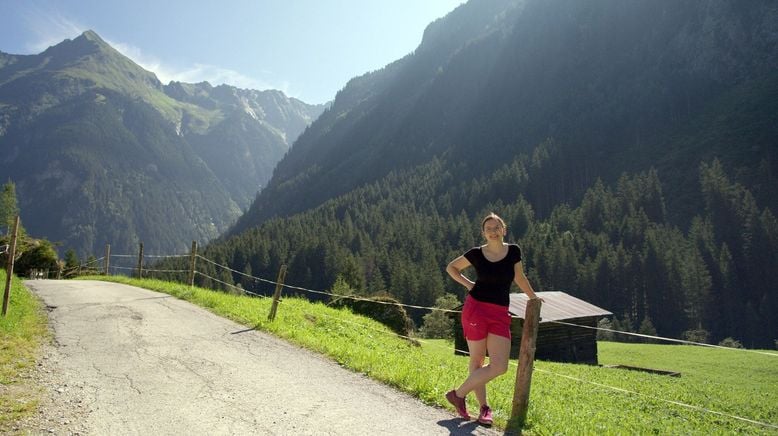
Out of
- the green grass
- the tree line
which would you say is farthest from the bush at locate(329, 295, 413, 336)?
the tree line

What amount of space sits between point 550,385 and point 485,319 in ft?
35.0

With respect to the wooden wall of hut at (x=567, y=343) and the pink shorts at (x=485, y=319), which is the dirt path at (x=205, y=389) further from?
the wooden wall of hut at (x=567, y=343)

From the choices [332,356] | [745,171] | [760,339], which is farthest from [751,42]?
[332,356]

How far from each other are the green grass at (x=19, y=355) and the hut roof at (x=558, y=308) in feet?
88.8

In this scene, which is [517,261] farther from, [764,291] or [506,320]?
[764,291]

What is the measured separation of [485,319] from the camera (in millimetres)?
6488

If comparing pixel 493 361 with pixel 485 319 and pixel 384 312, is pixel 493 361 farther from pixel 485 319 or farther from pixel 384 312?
pixel 384 312

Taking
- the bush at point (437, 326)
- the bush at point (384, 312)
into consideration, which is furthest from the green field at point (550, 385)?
the bush at point (437, 326)

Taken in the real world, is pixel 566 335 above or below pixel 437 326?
above

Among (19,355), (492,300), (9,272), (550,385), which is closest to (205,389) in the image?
(19,355)

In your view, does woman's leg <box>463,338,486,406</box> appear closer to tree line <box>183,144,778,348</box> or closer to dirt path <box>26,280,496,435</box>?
dirt path <box>26,280,496,435</box>

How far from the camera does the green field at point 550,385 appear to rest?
8149 millimetres

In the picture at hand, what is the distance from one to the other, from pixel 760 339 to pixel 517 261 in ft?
297

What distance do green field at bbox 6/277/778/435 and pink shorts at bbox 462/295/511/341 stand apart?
146cm
